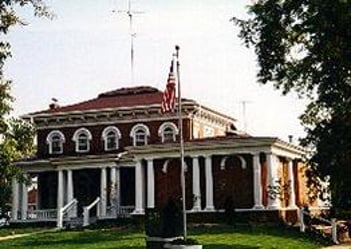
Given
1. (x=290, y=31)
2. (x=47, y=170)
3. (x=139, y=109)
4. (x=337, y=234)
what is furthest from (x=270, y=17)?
(x=47, y=170)

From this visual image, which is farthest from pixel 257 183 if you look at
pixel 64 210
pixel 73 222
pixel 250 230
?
pixel 64 210

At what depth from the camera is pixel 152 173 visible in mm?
44938

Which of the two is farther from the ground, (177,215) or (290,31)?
(290,31)

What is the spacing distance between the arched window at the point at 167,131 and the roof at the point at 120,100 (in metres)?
1.85

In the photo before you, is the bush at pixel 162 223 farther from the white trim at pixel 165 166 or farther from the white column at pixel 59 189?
the white column at pixel 59 189

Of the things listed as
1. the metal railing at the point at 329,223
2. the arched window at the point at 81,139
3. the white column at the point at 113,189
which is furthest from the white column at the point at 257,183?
the arched window at the point at 81,139

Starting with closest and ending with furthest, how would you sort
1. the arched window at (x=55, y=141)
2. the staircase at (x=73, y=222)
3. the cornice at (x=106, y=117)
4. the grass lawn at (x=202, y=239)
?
the grass lawn at (x=202, y=239) → the staircase at (x=73, y=222) → the cornice at (x=106, y=117) → the arched window at (x=55, y=141)

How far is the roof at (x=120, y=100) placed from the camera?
53.5 meters

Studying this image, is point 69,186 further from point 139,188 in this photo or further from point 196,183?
point 196,183

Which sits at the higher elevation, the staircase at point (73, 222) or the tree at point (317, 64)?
the tree at point (317, 64)

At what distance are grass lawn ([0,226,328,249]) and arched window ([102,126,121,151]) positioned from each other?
1490cm

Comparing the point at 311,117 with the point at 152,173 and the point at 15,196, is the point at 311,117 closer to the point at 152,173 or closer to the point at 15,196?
the point at 152,173

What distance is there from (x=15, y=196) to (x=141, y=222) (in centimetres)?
1261

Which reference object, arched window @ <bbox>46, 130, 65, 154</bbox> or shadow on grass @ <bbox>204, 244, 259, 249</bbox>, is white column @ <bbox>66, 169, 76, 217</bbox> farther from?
shadow on grass @ <bbox>204, 244, 259, 249</bbox>
